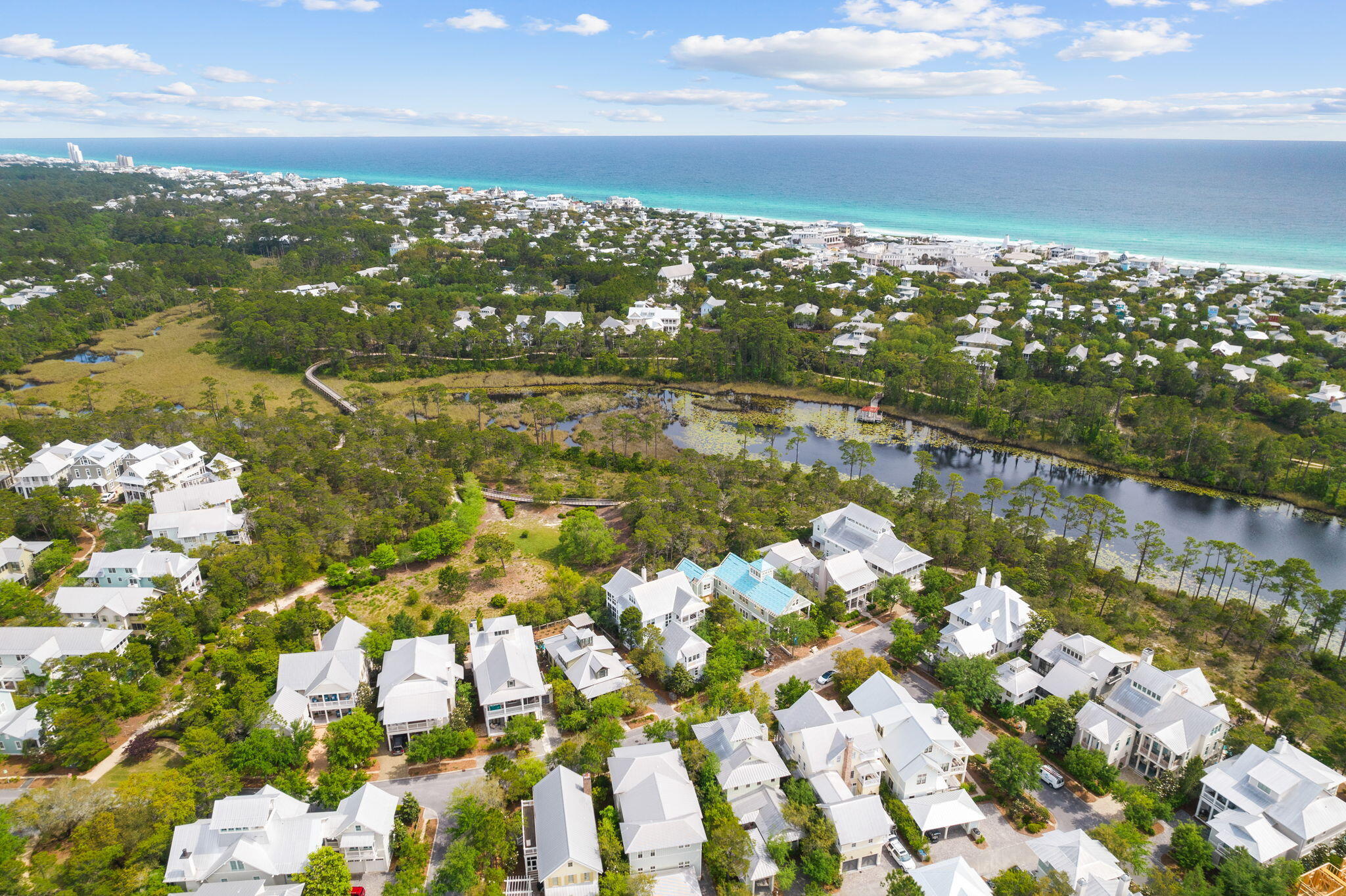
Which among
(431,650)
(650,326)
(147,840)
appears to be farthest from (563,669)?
(650,326)

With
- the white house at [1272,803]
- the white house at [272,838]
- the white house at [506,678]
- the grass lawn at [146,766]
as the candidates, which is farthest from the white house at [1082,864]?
the grass lawn at [146,766]

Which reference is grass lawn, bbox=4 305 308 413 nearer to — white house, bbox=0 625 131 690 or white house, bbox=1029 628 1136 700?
white house, bbox=0 625 131 690

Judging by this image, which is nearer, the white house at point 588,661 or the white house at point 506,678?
the white house at point 506,678

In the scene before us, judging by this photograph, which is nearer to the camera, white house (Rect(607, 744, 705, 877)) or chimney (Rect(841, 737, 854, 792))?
white house (Rect(607, 744, 705, 877))

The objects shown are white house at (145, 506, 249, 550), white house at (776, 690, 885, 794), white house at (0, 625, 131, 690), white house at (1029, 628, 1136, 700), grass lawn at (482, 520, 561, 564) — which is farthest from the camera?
grass lawn at (482, 520, 561, 564)

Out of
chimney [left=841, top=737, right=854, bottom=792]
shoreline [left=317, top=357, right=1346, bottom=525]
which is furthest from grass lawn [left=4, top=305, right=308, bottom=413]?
chimney [left=841, top=737, right=854, bottom=792]

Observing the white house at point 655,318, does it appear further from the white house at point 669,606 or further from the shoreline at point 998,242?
the shoreline at point 998,242

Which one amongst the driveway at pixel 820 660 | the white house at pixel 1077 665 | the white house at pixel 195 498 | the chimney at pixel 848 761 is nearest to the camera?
the chimney at pixel 848 761
